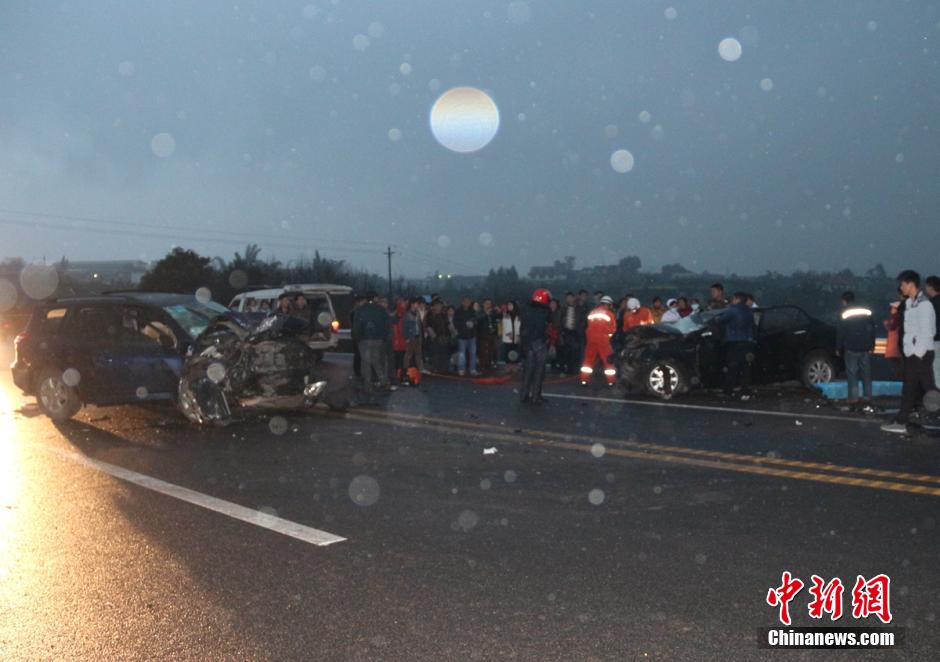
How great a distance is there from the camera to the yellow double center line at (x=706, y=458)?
7.95 m

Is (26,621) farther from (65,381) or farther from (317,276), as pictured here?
(317,276)

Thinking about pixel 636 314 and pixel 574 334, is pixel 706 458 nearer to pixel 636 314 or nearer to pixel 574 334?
pixel 636 314

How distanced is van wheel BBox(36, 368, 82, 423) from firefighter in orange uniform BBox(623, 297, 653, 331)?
10.5 meters

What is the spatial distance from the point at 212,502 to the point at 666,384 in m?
9.04

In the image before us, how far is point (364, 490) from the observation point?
7.90m

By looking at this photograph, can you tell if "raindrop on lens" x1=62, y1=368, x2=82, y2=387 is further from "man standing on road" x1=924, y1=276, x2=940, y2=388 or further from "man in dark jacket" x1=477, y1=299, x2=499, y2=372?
"man standing on road" x1=924, y1=276, x2=940, y2=388

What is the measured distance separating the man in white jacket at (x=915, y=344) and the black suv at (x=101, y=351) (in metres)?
9.31

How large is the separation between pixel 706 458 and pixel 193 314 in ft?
26.5

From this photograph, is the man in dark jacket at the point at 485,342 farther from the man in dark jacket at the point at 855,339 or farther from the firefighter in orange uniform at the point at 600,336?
the man in dark jacket at the point at 855,339

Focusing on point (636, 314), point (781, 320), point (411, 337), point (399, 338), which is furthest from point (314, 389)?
point (781, 320)

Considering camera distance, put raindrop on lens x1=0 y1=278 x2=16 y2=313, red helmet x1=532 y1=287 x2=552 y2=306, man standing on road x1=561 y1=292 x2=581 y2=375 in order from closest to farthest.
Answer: red helmet x1=532 y1=287 x2=552 y2=306
man standing on road x1=561 y1=292 x2=581 y2=375
raindrop on lens x1=0 y1=278 x2=16 y2=313

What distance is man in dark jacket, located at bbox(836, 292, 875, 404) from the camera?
42.8ft

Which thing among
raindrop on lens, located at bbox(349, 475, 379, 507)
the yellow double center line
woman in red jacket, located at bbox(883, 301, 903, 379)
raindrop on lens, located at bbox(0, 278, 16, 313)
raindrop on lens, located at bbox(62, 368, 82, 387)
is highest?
raindrop on lens, located at bbox(0, 278, 16, 313)

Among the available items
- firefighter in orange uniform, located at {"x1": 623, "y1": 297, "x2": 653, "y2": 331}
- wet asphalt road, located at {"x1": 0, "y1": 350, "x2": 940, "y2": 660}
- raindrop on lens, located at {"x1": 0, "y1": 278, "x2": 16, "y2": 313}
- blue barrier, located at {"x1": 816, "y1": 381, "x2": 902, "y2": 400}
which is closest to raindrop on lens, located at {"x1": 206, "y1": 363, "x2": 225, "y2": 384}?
wet asphalt road, located at {"x1": 0, "y1": 350, "x2": 940, "y2": 660}
